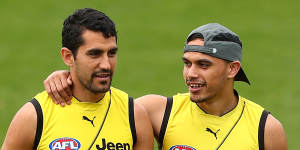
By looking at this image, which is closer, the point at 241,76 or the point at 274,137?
the point at 274,137

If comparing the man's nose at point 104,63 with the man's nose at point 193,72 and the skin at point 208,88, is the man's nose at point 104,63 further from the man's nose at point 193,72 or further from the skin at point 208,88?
the man's nose at point 193,72

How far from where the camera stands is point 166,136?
9844 mm

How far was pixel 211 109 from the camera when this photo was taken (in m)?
9.96

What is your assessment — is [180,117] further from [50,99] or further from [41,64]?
[41,64]

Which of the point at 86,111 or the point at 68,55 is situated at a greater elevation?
the point at 68,55

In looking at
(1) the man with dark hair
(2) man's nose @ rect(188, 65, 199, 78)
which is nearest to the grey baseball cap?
(2) man's nose @ rect(188, 65, 199, 78)

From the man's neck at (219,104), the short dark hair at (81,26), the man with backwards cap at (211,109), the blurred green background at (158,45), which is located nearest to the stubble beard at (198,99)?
the man with backwards cap at (211,109)

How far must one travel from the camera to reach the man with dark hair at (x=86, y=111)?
9.14 metres

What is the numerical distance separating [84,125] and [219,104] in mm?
1789

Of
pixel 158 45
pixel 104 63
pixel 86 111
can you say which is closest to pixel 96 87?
pixel 104 63

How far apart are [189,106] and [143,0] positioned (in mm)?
17196

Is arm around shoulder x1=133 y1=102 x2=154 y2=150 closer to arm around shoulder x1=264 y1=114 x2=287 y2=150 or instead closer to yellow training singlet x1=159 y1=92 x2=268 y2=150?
yellow training singlet x1=159 y1=92 x2=268 y2=150

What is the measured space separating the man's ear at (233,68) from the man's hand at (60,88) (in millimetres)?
2048

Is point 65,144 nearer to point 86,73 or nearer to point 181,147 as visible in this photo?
point 86,73
